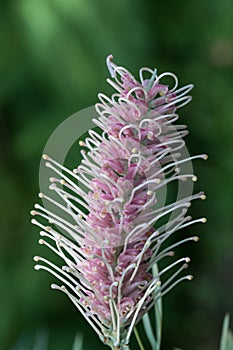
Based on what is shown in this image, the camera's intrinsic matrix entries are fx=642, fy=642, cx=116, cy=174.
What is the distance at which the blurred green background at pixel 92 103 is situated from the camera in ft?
5.86

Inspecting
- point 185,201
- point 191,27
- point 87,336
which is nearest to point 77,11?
point 191,27

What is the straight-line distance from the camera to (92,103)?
179 centimetres

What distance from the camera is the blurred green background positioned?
5.86ft
